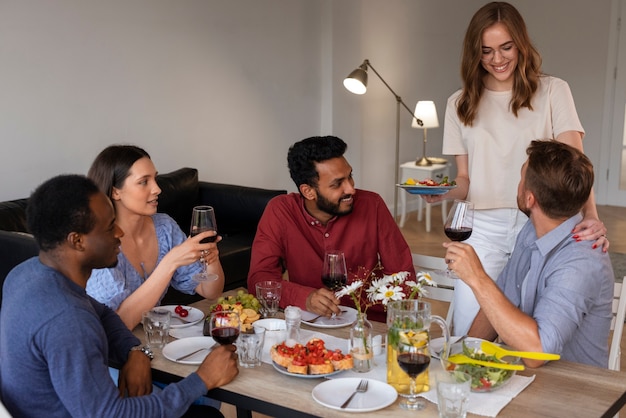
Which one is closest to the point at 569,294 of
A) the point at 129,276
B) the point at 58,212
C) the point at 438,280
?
the point at 438,280

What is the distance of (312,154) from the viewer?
8.86 ft

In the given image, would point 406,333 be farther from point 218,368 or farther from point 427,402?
point 218,368

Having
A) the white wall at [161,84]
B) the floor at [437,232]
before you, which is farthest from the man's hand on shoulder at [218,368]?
the floor at [437,232]

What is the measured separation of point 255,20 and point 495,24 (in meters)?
3.48

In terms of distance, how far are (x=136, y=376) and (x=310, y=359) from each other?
433 millimetres

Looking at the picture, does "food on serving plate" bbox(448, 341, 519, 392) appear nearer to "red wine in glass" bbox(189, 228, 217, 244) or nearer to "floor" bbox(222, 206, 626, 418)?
"red wine in glass" bbox(189, 228, 217, 244)

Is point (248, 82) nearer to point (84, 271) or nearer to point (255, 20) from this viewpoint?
point (255, 20)

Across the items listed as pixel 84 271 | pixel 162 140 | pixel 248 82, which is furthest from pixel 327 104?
Answer: pixel 84 271

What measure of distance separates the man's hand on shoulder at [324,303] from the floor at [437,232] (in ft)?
12.9

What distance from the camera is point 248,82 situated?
5891 mm

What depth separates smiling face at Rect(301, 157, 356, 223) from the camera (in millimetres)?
2689

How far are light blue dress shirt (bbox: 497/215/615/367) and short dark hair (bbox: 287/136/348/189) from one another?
0.75m

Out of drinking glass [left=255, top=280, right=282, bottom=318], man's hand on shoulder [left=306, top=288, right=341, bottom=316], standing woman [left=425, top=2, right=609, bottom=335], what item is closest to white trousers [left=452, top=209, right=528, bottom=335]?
standing woman [left=425, top=2, right=609, bottom=335]

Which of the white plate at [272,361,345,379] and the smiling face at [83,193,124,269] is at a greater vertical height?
the smiling face at [83,193,124,269]
